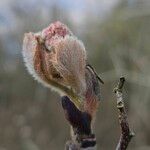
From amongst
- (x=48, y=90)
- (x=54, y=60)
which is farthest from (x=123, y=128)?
(x=48, y=90)

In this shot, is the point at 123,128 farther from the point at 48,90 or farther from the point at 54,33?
the point at 48,90

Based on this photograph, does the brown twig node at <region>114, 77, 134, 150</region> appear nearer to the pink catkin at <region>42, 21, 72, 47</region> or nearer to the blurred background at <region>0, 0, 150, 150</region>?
the pink catkin at <region>42, 21, 72, 47</region>

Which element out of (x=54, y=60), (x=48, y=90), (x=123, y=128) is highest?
(x=48, y=90)

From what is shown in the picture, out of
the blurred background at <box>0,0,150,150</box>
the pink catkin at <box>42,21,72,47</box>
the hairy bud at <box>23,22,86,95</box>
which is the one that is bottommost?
the hairy bud at <box>23,22,86,95</box>

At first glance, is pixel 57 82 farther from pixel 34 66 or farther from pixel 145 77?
pixel 145 77

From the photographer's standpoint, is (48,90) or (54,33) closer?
(54,33)

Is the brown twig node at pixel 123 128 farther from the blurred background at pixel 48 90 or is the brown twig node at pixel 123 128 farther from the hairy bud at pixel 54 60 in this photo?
the blurred background at pixel 48 90

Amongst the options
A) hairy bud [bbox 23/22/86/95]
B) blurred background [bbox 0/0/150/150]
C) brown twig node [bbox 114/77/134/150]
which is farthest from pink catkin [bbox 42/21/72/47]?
blurred background [bbox 0/0/150/150]

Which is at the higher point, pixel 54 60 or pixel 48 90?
pixel 48 90
